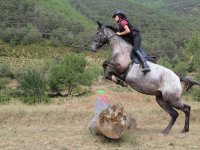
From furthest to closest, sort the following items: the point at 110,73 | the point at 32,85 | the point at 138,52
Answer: the point at 32,85
the point at 110,73
the point at 138,52

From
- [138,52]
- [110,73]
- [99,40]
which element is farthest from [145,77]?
[99,40]

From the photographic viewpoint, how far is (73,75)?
146 feet

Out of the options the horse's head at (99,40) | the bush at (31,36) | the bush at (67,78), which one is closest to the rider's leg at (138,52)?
the horse's head at (99,40)

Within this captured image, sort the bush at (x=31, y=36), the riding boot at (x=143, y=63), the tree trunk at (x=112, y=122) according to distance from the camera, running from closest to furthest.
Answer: the tree trunk at (x=112, y=122), the riding boot at (x=143, y=63), the bush at (x=31, y=36)

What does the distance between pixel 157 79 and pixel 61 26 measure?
111466 millimetres

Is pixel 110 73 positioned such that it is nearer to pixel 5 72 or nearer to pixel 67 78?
pixel 67 78

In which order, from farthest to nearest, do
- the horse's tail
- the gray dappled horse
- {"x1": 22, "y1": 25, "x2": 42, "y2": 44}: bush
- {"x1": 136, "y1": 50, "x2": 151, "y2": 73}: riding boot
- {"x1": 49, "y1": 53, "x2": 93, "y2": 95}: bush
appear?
1. {"x1": 22, "y1": 25, "x2": 42, "y2": 44}: bush
2. {"x1": 49, "y1": 53, "x2": 93, "y2": 95}: bush
3. the horse's tail
4. the gray dappled horse
5. {"x1": 136, "y1": 50, "x2": 151, "y2": 73}: riding boot

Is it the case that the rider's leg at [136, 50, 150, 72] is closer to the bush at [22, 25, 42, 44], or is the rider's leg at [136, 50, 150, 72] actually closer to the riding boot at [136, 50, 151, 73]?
the riding boot at [136, 50, 151, 73]

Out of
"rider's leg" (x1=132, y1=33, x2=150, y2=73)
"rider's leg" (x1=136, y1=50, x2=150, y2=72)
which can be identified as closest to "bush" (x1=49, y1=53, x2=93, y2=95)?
"rider's leg" (x1=132, y1=33, x2=150, y2=73)

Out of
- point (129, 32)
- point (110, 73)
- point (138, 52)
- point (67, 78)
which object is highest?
point (129, 32)

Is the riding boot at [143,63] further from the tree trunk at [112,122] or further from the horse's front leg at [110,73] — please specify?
the tree trunk at [112,122]

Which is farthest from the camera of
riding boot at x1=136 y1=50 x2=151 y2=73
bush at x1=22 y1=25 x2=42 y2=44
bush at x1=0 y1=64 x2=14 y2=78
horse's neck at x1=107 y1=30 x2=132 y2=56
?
bush at x1=22 y1=25 x2=42 y2=44

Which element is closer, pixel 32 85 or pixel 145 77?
pixel 145 77

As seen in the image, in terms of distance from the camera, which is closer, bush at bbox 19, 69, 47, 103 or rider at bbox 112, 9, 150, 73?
rider at bbox 112, 9, 150, 73
